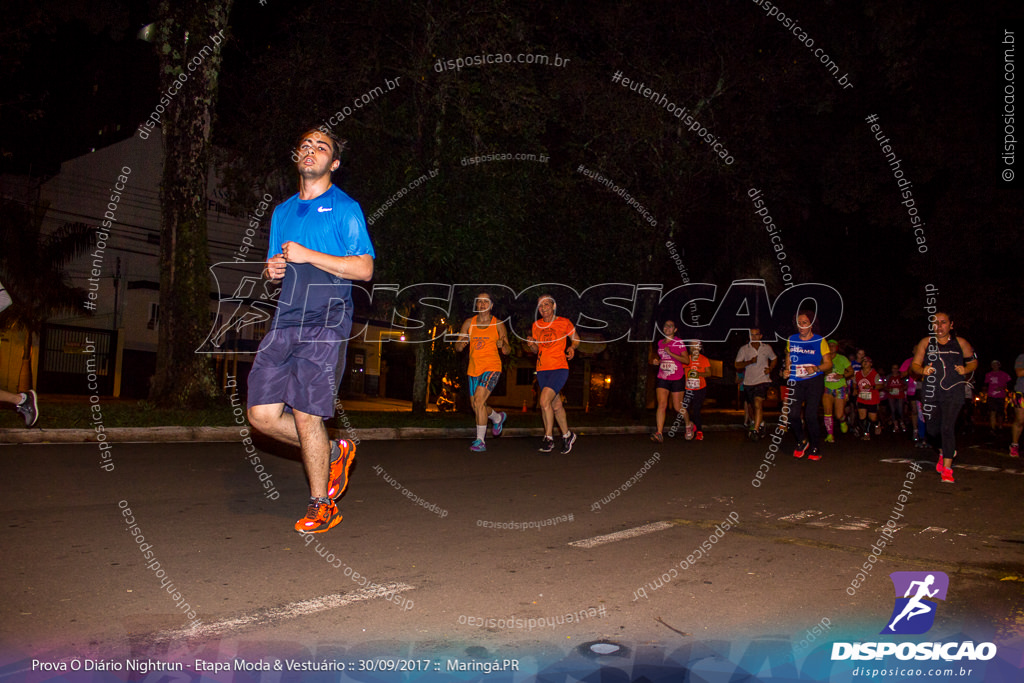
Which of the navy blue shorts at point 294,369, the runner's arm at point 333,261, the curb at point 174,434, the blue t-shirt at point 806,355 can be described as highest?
the runner's arm at point 333,261

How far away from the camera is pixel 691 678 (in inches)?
118

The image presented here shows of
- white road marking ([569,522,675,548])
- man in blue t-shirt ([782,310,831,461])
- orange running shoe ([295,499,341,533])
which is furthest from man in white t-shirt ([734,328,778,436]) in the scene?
orange running shoe ([295,499,341,533])

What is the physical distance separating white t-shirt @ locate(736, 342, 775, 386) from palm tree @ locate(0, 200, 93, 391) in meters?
17.8

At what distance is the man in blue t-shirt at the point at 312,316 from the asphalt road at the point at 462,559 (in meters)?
0.63

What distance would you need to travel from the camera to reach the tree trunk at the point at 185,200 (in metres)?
13.6

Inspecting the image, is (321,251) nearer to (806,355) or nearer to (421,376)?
(806,355)

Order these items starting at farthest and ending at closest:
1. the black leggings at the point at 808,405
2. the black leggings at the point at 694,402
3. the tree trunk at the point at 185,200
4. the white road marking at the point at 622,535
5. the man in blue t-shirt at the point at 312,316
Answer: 1. the black leggings at the point at 694,402
2. the tree trunk at the point at 185,200
3. the black leggings at the point at 808,405
4. the white road marking at the point at 622,535
5. the man in blue t-shirt at the point at 312,316

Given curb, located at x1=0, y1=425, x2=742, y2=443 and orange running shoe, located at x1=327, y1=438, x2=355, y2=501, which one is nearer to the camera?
orange running shoe, located at x1=327, y1=438, x2=355, y2=501

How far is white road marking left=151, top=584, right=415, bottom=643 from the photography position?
3200mm

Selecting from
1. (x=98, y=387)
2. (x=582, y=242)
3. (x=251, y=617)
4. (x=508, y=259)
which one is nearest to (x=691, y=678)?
(x=251, y=617)

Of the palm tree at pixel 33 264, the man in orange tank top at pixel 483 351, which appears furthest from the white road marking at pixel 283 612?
the palm tree at pixel 33 264

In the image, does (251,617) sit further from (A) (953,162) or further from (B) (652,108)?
(A) (953,162)

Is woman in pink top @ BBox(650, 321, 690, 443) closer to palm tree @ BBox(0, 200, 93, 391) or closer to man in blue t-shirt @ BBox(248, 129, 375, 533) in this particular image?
man in blue t-shirt @ BBox(248, 129, 375, 533)

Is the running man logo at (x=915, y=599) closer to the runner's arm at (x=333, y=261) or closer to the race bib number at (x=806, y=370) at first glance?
the runner's arm at (x=333, y=261)
